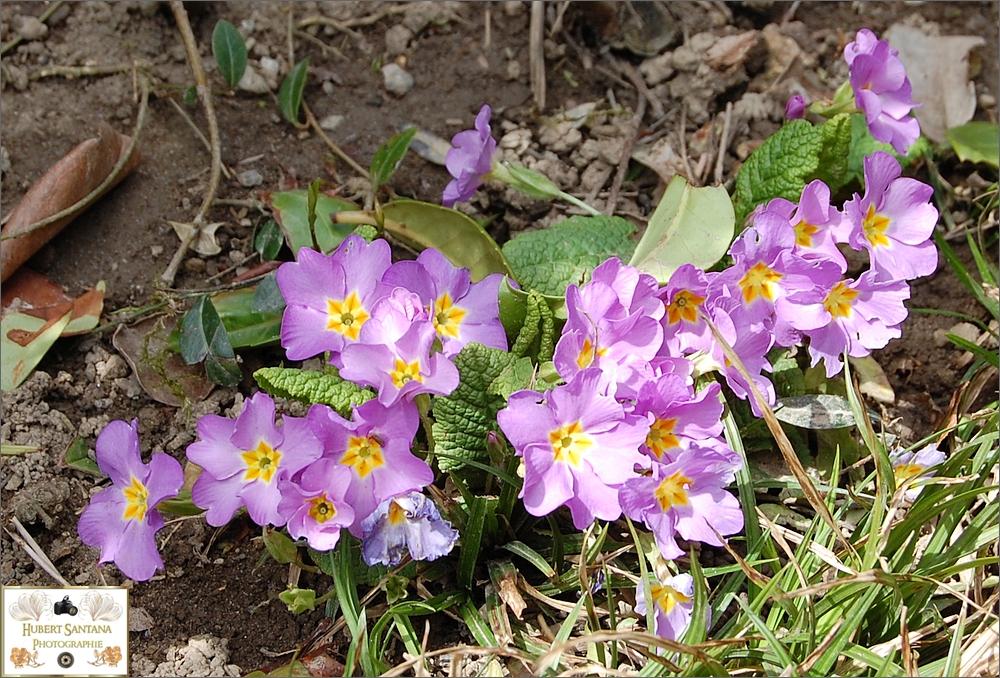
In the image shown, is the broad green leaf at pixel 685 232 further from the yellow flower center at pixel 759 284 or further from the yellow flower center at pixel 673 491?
the yellow flower center at pixel 673 491

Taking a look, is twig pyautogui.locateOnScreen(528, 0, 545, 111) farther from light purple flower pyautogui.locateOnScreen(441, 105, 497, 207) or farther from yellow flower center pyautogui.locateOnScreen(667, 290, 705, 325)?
yellow flower center pyautogui.locateOnScreen(667, 290, 705, 325)

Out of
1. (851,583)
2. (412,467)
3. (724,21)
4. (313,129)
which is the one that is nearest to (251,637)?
(412,467)

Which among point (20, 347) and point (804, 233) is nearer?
point (804, 233)

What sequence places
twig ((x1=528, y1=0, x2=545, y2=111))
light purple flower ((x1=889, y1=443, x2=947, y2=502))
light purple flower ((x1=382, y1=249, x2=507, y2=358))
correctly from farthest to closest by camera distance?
twig ((x1=528, y1=0, x2=545, y2=111)) < light purple flower ((x1=889, y1=443, x2=947, y2=502)) < light purple flower ((x1=382, y1=249, x2=507, y2=358))

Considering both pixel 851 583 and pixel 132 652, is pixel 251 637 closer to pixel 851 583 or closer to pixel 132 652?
pixel 132 652

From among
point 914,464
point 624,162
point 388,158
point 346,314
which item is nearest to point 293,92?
point 388,158

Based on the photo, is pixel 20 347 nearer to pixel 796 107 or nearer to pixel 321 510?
pixel 321 510

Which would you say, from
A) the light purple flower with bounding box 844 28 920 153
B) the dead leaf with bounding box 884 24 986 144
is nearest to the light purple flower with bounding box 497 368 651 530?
the light purple flower with bounding box 844 28 920 153
